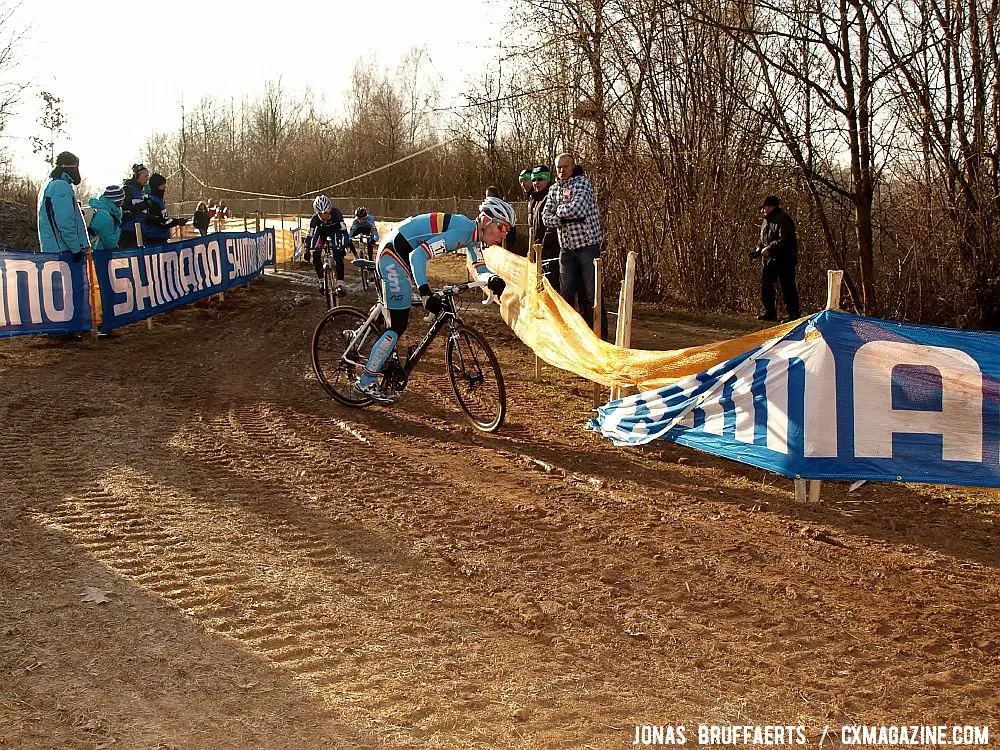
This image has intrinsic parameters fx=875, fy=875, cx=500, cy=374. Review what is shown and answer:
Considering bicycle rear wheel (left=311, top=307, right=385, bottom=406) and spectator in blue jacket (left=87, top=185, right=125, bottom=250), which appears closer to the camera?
bicycle rear wheel (left=311, top=307, right=385, bottom=406)

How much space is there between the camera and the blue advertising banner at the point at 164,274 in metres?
12.6

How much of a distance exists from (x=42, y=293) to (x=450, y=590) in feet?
30.5

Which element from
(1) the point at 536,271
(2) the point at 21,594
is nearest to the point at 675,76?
(1) the point at 536,271

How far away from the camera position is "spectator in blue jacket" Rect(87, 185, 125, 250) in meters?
13.5

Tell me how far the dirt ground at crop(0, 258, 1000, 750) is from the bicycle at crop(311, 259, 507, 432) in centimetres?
35

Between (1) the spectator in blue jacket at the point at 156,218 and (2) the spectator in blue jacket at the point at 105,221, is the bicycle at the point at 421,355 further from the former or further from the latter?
(1) the spectator in blue jacket at the point at 156,218

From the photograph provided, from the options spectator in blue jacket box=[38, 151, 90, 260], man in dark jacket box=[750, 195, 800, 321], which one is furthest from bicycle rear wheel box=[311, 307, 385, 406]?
man in dark jacket box=[750, 195, 800, 321]

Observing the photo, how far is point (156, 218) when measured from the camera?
50.7ft

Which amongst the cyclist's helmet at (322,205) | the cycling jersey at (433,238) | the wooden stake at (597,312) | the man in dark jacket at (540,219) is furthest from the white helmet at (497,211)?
the cyclist's helmet at (322,205)

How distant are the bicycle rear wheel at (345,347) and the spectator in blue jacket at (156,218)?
7.40 metres

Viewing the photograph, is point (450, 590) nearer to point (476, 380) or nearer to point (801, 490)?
point (801, 490)

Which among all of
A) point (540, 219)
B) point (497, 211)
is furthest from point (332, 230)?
point (497, 211)

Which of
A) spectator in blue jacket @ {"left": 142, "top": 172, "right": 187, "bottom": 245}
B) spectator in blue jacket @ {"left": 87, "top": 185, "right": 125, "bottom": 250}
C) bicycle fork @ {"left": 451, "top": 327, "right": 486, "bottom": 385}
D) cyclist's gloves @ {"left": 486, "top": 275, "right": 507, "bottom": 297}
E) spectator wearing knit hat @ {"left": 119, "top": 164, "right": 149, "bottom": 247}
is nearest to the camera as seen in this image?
cyclist's gloves @ {"left": 486, "top": 275, "right": 507, "bottom": 297}

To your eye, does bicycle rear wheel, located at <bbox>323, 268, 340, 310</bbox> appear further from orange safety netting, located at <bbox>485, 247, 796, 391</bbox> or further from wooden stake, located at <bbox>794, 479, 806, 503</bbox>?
wooden stake, located at <bbox>794, 479, 806, 503</bbox>
